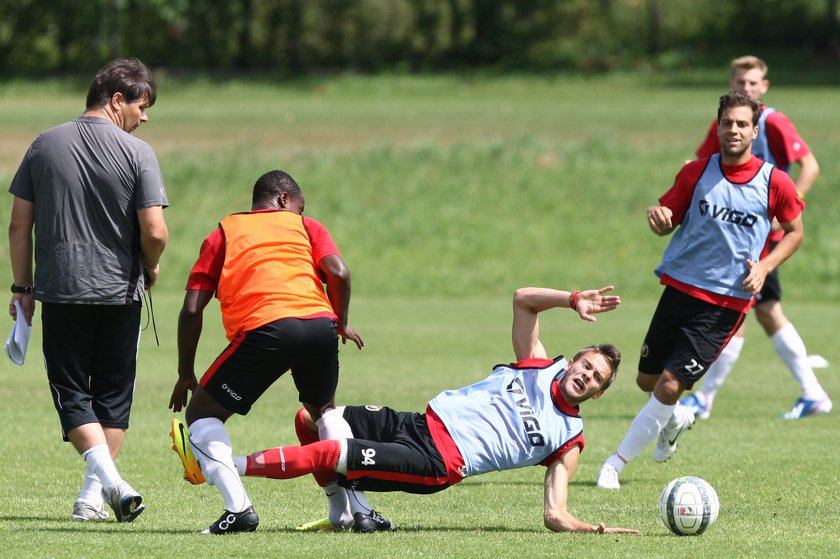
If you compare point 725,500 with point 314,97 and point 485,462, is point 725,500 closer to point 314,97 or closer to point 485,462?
point 485,462

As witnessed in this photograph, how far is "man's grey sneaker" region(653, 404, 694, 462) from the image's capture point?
868 cm

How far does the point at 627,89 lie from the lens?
51.3 meters

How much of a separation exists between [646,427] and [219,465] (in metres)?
3.22

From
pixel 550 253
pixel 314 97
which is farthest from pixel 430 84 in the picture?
pixel 550 253

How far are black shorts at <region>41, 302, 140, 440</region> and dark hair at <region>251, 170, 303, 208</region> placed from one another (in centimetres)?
98

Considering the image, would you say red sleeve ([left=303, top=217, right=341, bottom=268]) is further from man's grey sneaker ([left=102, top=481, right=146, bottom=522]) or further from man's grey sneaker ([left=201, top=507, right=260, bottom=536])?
man's grey sneaker ([left=102, top=481, right=146, bottom=522])

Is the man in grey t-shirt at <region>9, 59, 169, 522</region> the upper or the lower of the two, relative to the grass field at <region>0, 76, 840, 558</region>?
upper

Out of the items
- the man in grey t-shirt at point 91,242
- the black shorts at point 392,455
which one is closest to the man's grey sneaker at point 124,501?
the man in grey t-shirt at point 91,242

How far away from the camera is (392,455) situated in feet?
20.8

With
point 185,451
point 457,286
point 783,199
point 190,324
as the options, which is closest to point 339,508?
point 185,451

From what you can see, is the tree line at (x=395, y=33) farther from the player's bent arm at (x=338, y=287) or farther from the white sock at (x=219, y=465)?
the white sock at (x=219, y=465)

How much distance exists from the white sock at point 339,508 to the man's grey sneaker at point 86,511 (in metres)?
1.26

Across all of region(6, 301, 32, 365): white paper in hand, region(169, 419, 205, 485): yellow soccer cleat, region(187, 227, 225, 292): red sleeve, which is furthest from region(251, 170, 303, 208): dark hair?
region(6, 301, 32, 365): white paper in hand

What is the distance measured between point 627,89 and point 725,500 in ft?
147
